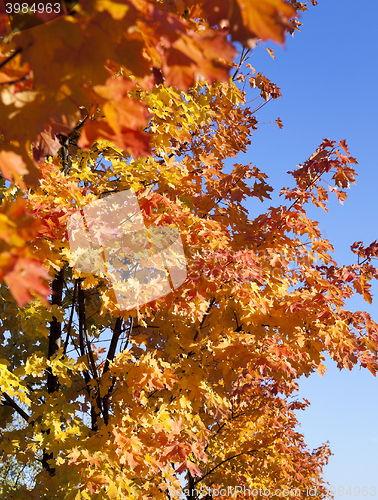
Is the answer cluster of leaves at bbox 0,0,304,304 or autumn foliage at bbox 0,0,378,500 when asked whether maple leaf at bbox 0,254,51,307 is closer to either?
cluster of leaves at bbox 0,0,304,304

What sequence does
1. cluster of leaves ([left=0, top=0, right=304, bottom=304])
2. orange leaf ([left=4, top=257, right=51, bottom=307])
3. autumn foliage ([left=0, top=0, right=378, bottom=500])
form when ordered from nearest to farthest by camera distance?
orange leaf ([left=4, top=257, right=51, bottom=307]) < cluster of leaves ([left=0, top=0, right=304, bottom=304]) < autumn foliage ([left=0, top=0, right=378, bottom=500])

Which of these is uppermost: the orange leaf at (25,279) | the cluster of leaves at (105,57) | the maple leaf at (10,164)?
the cluster of leaves at (105,57)

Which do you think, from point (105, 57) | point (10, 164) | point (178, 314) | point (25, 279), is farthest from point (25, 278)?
point (178, 314)

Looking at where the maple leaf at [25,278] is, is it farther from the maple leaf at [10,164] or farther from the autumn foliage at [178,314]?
the autumn foliage at [178,314]

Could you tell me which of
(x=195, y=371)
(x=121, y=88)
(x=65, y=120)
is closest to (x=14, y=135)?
(x=65, y=120)

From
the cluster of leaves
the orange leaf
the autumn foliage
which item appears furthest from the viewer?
the autumn foliage

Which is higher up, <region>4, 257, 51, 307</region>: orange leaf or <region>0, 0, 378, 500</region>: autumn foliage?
<region>0, 0, 378, 500</region>: autumn foliage

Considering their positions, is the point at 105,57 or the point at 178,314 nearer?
the point at 105,57

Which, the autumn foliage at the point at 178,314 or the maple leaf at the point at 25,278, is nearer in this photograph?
the maple leaf at the point at 25,278

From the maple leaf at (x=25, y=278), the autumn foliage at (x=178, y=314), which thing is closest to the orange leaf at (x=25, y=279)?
the maple leaf at (x=25, y=278)

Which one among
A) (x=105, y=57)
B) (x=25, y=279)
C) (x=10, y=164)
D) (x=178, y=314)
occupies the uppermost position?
(x=178, y=314)

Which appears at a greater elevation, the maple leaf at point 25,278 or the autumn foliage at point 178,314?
the autumn foliage at point 178,314

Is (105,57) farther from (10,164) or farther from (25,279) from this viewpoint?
(25,279)

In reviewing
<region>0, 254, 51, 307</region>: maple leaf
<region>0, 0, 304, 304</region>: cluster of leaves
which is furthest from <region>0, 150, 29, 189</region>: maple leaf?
<region>0, 254, 51, 307</region>: maple leaf
